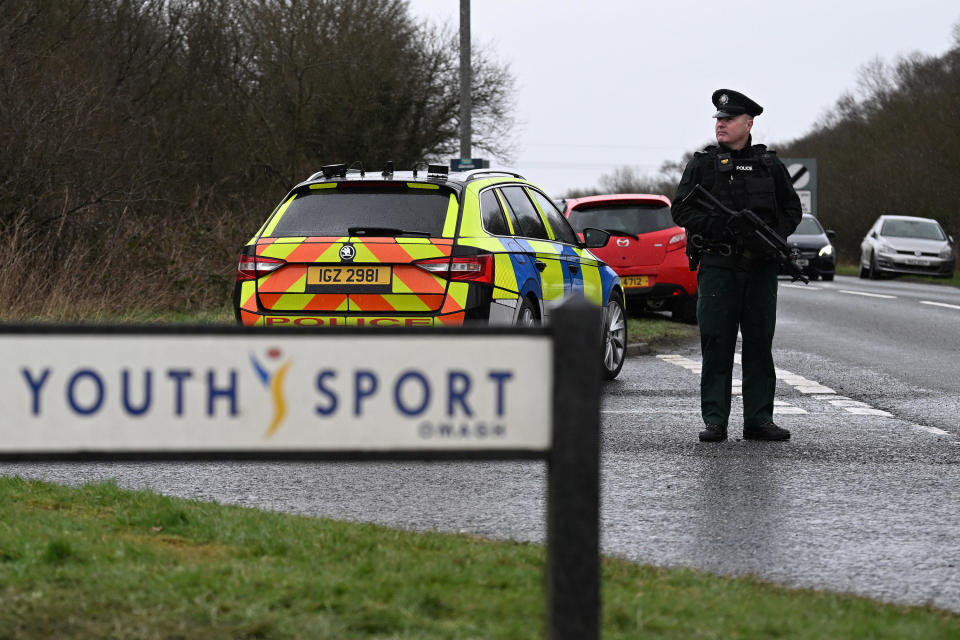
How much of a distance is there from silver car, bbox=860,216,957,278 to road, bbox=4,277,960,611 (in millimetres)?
24772

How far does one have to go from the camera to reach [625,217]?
18812 millimetres

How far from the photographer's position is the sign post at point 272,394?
324 centimetres

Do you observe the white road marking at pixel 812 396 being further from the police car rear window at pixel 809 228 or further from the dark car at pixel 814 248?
the police car rear window at pixel 809 228

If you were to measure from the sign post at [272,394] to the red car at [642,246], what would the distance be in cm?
1499

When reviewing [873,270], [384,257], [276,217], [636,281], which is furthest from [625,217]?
[873,270]

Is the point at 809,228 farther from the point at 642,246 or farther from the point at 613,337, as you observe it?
the point at 613,337

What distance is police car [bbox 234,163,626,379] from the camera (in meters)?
9.20

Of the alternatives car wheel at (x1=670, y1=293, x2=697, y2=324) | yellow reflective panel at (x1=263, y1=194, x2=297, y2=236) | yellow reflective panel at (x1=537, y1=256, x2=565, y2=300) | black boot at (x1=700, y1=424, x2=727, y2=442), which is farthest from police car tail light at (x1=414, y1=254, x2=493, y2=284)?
car wheel at (x1=670, y1=293, x2=697, y2=324)

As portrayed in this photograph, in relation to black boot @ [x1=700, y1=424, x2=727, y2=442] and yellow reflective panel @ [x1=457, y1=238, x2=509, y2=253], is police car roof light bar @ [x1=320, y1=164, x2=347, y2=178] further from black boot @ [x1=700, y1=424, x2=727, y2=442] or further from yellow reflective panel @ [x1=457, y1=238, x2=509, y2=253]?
black boot @ [x1=700, y1=424, x2=727, y2=442]

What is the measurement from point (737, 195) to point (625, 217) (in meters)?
10.3

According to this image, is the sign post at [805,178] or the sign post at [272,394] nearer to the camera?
the sign post at [272,394]

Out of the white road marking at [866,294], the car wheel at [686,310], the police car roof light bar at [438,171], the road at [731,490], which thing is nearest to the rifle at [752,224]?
the road at [731,490]

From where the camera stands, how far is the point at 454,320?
927cm

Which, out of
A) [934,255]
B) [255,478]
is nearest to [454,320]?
[255,478]
